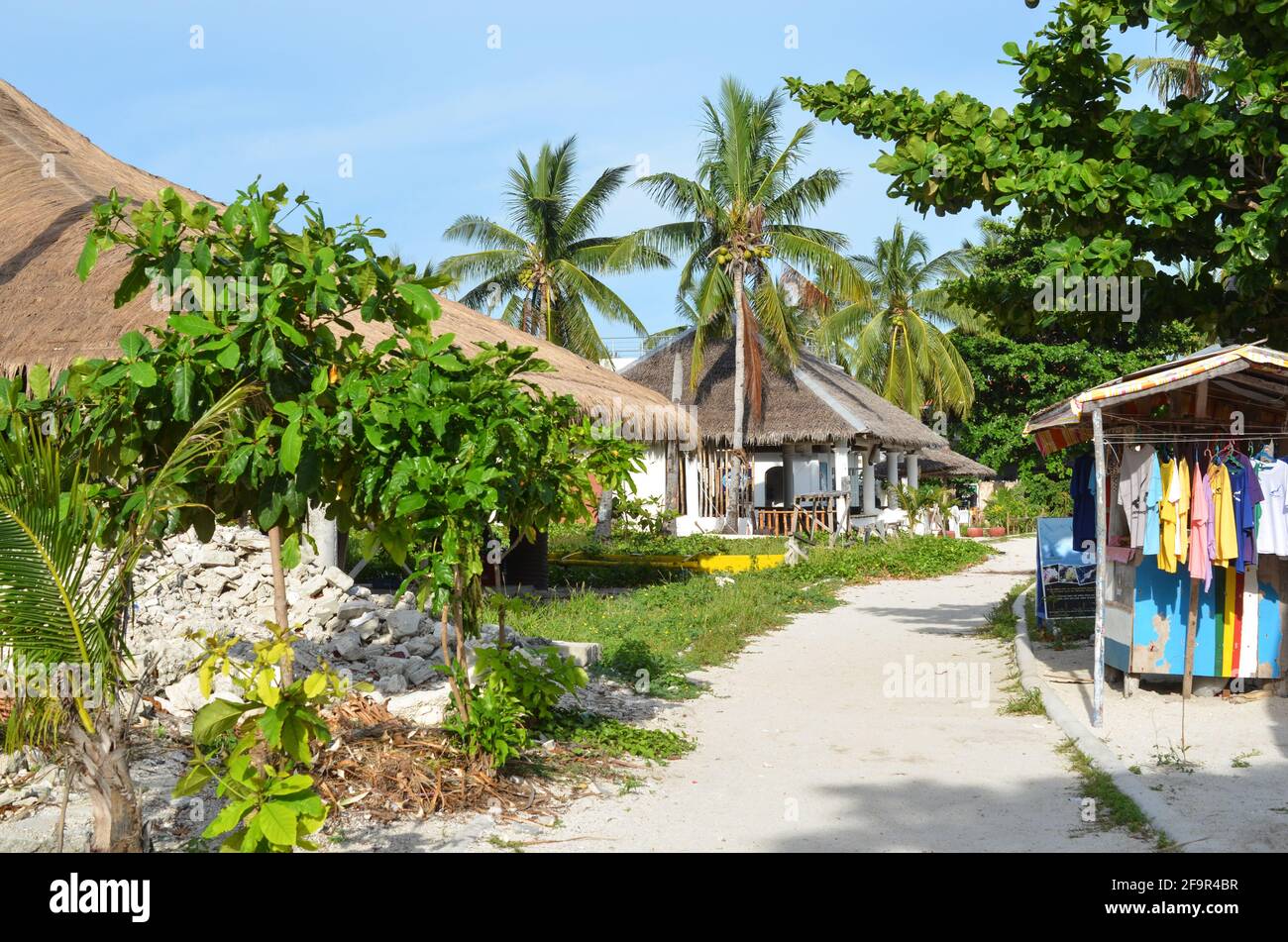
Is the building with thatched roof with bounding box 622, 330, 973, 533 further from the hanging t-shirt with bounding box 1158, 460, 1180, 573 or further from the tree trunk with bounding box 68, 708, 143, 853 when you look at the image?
the tree trunk with bounding box 68, 708, 143, 853

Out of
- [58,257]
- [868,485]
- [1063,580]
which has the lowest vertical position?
[1063,580]

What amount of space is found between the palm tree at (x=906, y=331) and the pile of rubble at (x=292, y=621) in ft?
79.2

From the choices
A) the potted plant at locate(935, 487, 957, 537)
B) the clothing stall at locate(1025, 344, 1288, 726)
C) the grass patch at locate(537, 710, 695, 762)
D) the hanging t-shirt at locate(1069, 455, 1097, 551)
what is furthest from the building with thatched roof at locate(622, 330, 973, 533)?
the grass patch at locate(537, 710, 695, 762)

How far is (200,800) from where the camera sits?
5.84 meters

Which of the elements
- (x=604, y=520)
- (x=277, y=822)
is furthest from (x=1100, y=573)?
(x=604, y=520)

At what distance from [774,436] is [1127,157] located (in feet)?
59.6

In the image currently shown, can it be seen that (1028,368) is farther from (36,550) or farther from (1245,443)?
(36,550)

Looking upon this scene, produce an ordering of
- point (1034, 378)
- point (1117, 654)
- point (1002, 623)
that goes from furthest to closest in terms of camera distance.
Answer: point (1034, 378)
point (1002, 623)
point (1117, 654)

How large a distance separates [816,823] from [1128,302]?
A: 710 cm

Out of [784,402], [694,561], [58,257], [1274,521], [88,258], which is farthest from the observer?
[784,402]

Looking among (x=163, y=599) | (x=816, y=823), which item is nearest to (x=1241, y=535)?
(x=816, y=823)

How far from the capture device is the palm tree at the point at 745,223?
2597 cm
